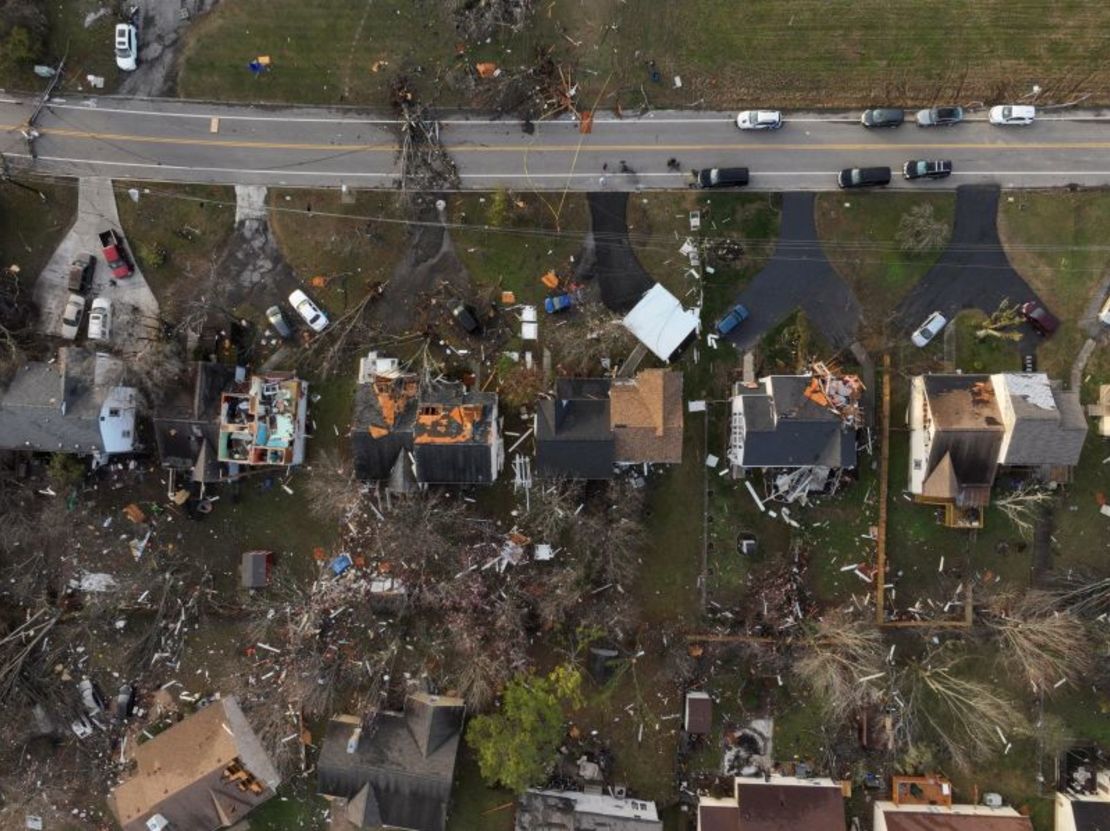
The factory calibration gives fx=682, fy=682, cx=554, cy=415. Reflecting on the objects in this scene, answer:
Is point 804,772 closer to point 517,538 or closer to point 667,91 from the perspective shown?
point 517,538

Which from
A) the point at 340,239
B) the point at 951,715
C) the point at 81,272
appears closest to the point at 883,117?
the point at 340,239

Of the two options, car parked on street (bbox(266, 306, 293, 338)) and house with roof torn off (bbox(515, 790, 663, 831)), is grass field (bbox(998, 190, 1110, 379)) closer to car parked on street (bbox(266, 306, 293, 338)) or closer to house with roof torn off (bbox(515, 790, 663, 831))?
house with roof torn off (bbox(515, 790, 663, 831))

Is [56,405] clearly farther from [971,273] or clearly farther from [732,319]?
[971,273]

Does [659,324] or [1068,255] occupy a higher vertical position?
[1068,255]

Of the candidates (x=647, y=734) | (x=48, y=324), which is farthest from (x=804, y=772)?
(x=48, y=324)

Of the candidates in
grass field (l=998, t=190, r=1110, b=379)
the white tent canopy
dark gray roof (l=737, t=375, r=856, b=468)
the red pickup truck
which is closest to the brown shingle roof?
the white tent canopy

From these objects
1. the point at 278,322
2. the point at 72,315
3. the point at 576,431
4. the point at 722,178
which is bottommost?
the point at 576,431
